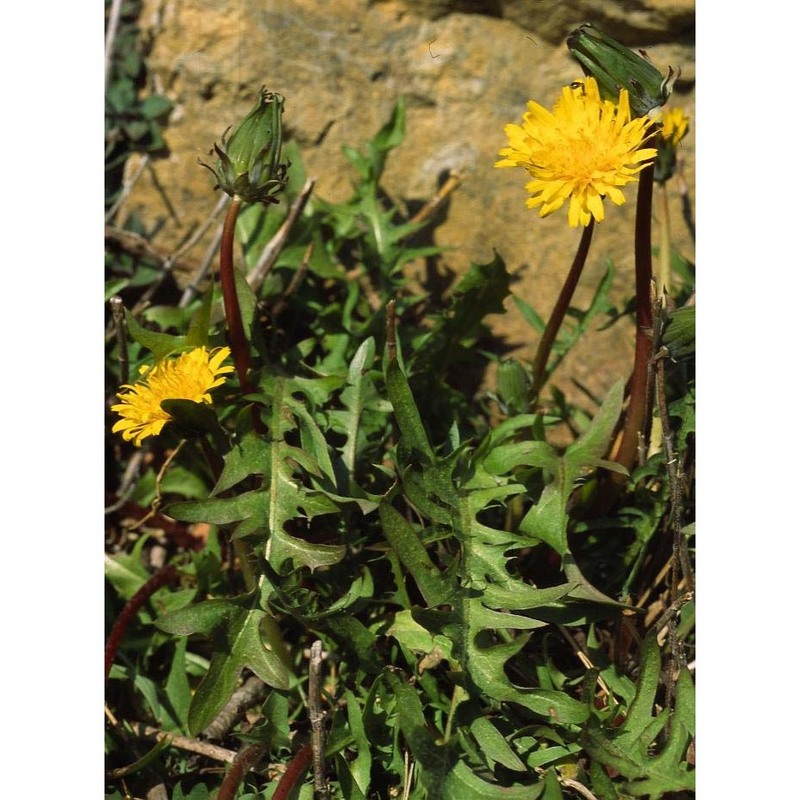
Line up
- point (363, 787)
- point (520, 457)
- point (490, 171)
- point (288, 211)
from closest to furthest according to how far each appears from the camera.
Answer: point (363, 787) → point (520, 457) → point (288, 211) → point (490, 171)

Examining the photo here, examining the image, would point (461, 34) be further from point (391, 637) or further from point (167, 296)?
point (391, 637)

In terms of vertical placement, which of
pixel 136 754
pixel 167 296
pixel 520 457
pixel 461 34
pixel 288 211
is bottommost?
pixel 136 754

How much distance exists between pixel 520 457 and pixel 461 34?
953 millimetres

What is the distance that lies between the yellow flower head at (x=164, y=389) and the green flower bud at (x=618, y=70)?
626mm

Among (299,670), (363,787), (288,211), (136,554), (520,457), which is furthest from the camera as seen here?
(288,211)

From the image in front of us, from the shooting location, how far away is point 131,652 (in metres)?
1.57

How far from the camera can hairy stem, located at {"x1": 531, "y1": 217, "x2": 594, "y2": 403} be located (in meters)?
1.29

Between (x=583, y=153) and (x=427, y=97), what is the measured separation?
767 mm

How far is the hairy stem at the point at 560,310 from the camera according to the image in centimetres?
129

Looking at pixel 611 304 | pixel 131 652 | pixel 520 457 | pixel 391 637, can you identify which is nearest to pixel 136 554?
pixel 131 652

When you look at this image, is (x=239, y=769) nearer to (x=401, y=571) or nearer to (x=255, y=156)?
(x=401, y=571)

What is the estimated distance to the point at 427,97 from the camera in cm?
190

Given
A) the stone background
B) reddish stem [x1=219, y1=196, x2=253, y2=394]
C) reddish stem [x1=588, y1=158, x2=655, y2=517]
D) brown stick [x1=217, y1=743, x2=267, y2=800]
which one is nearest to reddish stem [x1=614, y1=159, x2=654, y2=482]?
reddish stem [x1=588, y1=158, x2=655, y2=517]

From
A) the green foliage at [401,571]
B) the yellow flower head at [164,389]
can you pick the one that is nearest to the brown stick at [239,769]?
the green foliage at [401,571]
